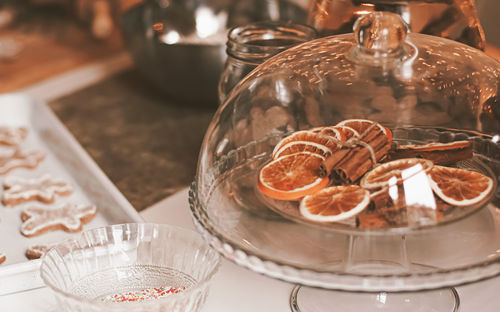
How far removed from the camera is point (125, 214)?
865 millimetres

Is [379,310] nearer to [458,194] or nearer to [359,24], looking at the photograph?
[458,194]

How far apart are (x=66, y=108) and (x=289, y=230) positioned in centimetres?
84

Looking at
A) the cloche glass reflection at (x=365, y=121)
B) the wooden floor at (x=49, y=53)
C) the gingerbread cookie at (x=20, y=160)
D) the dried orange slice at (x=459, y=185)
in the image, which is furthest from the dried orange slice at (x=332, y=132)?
the wooden floor at (x=49, y=53)

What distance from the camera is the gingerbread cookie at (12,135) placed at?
1171 millimetres

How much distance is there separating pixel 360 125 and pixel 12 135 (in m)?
0.73

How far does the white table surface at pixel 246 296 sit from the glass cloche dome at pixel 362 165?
12 centimetres

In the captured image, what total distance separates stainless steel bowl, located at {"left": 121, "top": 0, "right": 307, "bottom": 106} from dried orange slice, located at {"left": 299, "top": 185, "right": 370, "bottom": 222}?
0.58m

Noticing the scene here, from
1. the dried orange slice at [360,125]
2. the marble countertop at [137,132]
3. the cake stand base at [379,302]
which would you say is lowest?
the marble countertop at [137,132]

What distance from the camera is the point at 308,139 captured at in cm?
72

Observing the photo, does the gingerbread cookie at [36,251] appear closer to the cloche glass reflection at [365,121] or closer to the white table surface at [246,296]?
the white table surface at [246,296]

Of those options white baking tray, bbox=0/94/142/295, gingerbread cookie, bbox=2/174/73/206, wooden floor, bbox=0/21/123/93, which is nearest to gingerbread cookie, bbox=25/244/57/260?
white baking tray, bbox=0/94/142/295

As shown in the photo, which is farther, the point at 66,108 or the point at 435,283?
the point at 66,108

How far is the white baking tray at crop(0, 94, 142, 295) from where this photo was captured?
0.75 metres

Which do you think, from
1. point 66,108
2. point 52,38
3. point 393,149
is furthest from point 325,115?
point 52,38
